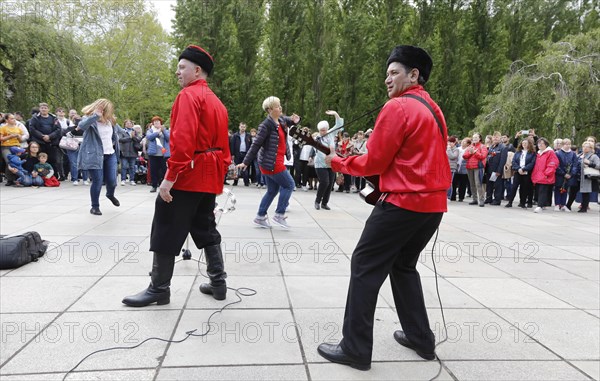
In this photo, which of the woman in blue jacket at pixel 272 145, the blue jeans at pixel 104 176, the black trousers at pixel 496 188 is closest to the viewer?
the woman in blue jacket at pixel 272 145

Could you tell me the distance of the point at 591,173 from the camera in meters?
11.8

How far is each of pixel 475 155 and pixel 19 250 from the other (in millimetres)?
11138

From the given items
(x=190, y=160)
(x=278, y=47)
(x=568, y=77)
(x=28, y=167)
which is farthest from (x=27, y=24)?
(x=568, y=77)

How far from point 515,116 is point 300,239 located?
1381cm

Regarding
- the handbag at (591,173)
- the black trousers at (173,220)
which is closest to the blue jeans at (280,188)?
the black trousers at (173,220)

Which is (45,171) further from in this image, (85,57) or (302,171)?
(85,57)

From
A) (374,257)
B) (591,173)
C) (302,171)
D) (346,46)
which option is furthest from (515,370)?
(346,46)

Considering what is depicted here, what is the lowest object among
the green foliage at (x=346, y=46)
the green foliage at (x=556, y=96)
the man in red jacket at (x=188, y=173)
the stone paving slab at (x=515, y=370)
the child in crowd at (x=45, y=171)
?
the stone paving slab at (x=515, y=370)

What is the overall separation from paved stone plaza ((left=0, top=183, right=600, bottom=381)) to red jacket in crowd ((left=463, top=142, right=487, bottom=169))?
18.0 ft

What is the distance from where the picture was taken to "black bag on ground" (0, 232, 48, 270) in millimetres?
4590

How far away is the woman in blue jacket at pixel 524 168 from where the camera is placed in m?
12.1

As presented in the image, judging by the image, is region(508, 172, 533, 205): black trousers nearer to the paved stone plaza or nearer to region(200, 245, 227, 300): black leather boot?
the paved stone plaza

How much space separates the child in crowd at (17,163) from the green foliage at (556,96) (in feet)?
53.1

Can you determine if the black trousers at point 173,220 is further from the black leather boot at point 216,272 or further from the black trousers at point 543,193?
the black trousers at point 543,193
